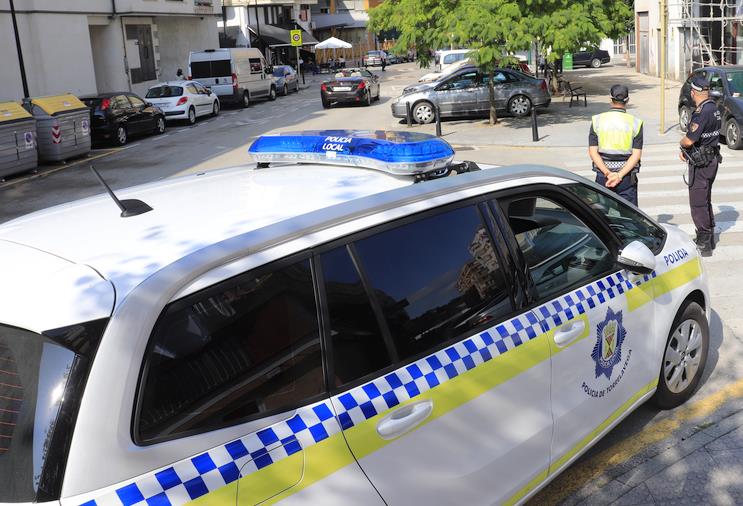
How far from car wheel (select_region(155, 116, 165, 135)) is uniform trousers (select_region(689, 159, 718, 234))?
19.4 m

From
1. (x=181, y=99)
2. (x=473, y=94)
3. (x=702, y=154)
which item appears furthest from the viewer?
(x=181, y=99)

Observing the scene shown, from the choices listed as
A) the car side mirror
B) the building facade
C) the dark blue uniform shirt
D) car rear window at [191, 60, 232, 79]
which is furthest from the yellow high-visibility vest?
car rear window at [191, 60, 232, 79]

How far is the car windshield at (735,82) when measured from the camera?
51.5 feet

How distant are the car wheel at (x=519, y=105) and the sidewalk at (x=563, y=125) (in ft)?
0.81

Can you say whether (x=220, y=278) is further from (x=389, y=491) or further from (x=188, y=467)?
(x=389, y=491)

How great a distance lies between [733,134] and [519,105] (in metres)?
8.60

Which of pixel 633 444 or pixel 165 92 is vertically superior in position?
pixel 165 92

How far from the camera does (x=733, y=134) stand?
15.0 metres

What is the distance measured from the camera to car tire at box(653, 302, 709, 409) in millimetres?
4633

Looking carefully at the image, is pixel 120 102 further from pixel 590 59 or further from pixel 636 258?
pixel 590 59

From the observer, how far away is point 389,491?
271 centimetres

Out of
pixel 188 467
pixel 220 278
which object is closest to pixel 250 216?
pixel 220 278

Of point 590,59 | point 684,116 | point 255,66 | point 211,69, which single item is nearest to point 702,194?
point 684,116

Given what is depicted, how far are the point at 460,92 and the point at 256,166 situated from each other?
63.1 feet
